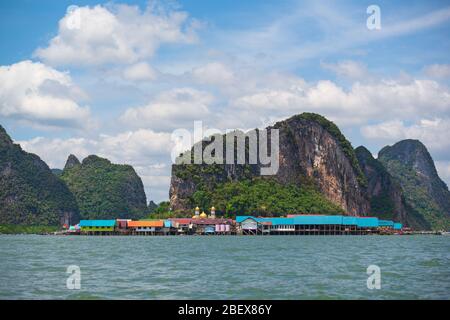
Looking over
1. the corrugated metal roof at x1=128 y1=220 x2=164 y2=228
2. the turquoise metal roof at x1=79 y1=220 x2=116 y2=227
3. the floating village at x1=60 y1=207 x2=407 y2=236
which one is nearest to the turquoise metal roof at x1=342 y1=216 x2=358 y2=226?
the floating village at x1=60 y1=207 x2=407 y2=236

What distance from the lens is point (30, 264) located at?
174 ft

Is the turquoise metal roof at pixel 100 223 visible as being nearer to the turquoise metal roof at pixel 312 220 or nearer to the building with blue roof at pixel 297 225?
the building with blue roof at pixel 297 225

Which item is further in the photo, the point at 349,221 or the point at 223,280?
the point at 349,221

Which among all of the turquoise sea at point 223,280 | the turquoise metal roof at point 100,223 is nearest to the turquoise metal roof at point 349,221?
the turquoise metal roof at point 100,223

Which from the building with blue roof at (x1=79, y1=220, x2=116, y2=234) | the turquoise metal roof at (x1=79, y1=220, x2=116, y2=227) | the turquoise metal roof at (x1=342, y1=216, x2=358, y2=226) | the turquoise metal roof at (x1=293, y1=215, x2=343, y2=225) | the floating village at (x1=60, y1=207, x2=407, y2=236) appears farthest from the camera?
the turquoise metal roof at (x1=342, y1=216, x2=358, y2=226)

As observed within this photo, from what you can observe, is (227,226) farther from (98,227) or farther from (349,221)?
(98,227)

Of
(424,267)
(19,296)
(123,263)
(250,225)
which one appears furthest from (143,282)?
(250,225)

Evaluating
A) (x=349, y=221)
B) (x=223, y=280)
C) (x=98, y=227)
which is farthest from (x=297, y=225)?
(x=223, y=280)

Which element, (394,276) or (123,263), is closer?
(394,276)

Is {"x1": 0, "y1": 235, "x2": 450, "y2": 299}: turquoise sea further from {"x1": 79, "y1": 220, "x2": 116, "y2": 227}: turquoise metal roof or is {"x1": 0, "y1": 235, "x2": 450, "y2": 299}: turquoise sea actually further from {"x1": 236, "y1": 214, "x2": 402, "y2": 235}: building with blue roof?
{"x1": 79, "y1": 220, "x2": 116, "y2": 227}: turquoise metal roof

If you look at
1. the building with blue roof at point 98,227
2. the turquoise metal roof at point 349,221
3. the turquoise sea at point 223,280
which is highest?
the turquoise metal roof at point 349,221
